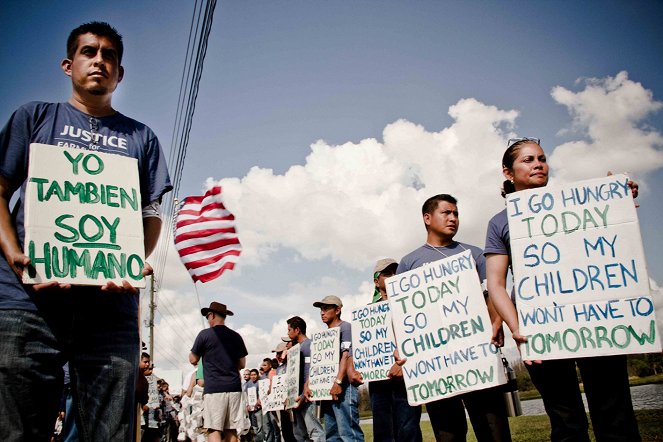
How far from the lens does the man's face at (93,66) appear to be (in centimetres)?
241

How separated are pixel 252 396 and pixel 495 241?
39.6 feet

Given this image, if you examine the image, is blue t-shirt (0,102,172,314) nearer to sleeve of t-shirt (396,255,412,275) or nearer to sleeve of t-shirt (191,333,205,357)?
sleeve of t-shirt (396,255,412,275)

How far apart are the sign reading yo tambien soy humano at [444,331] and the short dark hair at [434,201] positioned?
707mm

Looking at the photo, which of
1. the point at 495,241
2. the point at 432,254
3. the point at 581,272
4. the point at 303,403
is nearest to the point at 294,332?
the point at 303,403

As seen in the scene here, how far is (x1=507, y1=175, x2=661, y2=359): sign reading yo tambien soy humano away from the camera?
269 cm

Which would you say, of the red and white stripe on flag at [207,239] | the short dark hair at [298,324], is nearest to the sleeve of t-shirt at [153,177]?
the red and white stripe on flag at [207,239]

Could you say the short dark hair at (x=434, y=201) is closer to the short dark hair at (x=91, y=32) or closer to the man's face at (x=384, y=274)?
the man's face at (x=384, y=274)

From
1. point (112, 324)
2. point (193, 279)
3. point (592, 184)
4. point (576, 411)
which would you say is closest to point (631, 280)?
point (592, 184)

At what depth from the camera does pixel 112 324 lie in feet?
7.01

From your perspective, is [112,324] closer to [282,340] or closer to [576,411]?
[576,411]

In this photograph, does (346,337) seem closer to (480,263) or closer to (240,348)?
(240,348)

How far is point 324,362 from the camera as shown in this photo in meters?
7.22

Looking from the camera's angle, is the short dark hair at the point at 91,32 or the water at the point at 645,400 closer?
the short dark hair at the point at 91,32

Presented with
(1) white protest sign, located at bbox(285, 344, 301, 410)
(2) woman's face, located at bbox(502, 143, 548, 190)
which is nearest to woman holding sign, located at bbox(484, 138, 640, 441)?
(2) woman's face, located at bbox(502, 143, 548, 190)
